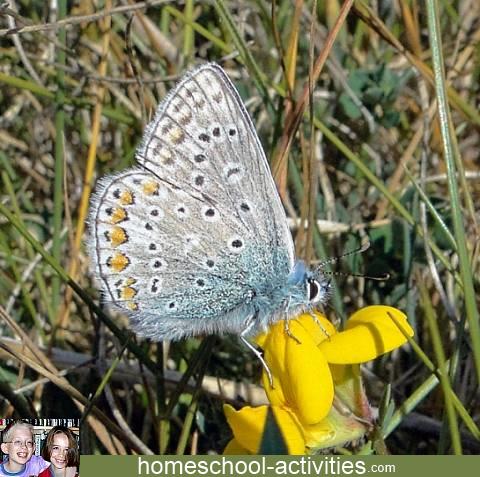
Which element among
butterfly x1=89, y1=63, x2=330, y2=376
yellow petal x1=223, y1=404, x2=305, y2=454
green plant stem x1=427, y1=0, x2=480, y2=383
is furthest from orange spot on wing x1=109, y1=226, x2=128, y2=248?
green plant stem x1=427, y1=0, x2=480, y2=383

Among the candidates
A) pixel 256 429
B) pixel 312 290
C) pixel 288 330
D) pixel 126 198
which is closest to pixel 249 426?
pixel 256 429

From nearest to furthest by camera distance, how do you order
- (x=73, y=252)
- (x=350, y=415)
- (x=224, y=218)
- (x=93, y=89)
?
(x=350, y=415), (x=224, y=218), (x=73, y=252), (x=93, y=89)

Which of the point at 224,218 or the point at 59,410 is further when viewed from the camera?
the point at 59,410

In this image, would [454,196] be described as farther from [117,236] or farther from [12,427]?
[12,427]

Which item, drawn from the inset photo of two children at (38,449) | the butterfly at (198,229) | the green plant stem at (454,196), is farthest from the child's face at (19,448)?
the green plant stem at (454,196)

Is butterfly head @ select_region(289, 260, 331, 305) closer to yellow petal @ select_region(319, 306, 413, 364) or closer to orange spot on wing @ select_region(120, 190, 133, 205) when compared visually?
yellow petal @ select_region(319, 306, 413, 364)

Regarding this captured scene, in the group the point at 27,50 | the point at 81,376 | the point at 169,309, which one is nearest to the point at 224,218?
the point at 169,309

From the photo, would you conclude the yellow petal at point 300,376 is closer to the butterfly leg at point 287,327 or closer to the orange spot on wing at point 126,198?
the butterfly leg at point 287,327

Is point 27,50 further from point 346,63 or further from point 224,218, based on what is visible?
point 224,218
